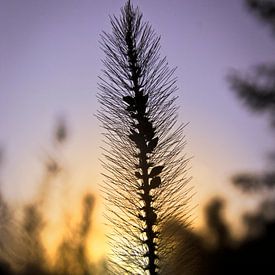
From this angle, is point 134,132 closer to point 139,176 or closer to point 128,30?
point 139,176

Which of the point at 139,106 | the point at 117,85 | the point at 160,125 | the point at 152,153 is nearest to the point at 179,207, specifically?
the point at 152,153

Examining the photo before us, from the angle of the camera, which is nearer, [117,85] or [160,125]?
[160,125]

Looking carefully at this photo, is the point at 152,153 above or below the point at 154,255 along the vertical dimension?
above

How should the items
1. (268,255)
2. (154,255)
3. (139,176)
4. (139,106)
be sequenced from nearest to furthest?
(154,255)
(139,176)
(139,106)
(268,255)

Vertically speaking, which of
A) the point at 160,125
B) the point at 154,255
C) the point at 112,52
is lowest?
the point at 154,255

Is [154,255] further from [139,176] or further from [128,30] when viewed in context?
[128,30]

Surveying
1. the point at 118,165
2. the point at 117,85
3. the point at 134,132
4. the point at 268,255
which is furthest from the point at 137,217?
the point at 268,255

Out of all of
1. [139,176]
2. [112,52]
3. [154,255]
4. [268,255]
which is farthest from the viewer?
[268,255]

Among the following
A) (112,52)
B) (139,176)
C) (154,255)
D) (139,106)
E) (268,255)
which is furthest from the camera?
(268,255)

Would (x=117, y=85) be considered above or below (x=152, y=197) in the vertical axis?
above
